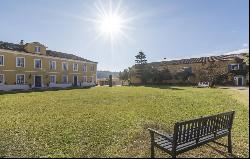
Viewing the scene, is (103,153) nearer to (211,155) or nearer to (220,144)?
(211,155)

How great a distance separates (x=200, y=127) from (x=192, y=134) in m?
0.32

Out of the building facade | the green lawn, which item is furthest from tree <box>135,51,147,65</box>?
the green lawn

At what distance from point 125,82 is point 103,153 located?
5703 cm

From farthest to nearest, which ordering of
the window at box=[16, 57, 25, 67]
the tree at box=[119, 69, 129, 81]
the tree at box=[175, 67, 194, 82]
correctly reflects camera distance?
the tree at box=[119, 69, 129, 81], the tree at box=[175, 67, 194, 82], the window at box=[16, 57, 25, 67]

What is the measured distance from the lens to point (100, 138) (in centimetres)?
747

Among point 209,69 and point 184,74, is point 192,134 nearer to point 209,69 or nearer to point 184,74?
point 209,69

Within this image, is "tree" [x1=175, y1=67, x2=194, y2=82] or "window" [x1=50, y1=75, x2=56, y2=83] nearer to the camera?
"window" [x1=50, y1=75, x2=56, y2=83]

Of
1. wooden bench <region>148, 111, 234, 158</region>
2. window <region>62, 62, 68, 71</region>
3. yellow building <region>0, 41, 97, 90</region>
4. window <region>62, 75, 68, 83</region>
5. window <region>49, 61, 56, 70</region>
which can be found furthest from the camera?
window <region>62, 75, 68, 83</region>

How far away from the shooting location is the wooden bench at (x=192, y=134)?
5.24 metres

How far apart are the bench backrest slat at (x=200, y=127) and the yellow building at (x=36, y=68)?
113 feet

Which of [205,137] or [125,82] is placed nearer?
[205,137]

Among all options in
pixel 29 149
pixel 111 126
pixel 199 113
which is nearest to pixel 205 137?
pixel 111 126

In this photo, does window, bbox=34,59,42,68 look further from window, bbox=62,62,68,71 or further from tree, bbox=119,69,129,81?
tree, bbox=119,69,129,81

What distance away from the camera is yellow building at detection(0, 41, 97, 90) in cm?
3509
